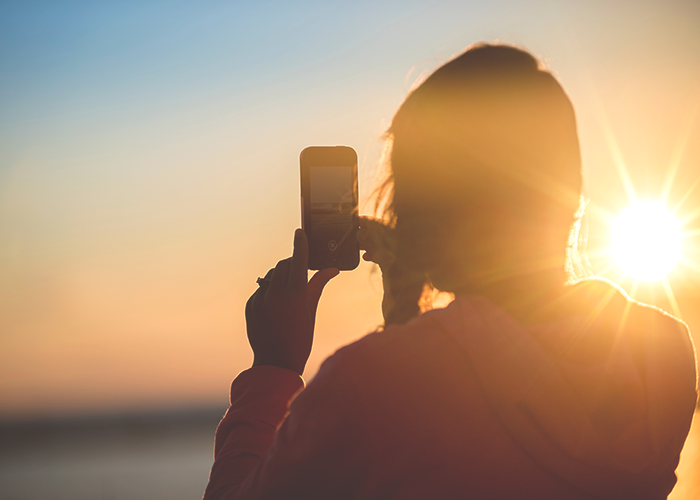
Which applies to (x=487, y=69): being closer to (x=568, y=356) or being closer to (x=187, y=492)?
(x=568, y=356)

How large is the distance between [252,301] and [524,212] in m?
0.64

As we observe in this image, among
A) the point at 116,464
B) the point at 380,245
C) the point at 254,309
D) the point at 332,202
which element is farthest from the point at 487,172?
the point at 116,464

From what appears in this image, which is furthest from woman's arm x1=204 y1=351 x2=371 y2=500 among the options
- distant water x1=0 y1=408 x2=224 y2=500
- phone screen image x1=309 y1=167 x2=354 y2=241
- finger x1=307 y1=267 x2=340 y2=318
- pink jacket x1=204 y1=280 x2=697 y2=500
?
distant water x1=0 y1=408 x2=224 y2=500

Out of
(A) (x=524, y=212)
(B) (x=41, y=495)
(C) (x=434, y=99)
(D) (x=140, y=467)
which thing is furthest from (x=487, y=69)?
(D) (x=140, y=467)

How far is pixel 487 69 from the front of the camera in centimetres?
90

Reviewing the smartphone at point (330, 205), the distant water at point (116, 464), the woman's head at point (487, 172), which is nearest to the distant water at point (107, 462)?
the distant water at point (116, 464)

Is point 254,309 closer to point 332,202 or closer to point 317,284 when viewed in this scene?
point 317,284

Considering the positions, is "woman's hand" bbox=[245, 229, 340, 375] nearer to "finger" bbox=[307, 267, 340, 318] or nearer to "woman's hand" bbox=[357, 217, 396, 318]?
"finger" bbox=[307, 267, 340, 318]

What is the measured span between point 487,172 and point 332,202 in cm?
73

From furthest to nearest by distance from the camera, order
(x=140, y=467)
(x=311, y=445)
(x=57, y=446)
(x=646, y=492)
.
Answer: (x=57, y=446), (x=140, y=467), (x=646, y=492), (x=311, y=445)

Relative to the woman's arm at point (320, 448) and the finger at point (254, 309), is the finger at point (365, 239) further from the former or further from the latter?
the woman's arm at point (320, 448)

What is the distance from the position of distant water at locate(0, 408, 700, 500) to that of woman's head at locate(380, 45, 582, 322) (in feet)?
14.2

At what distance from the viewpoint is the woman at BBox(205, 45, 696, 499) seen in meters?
0.72

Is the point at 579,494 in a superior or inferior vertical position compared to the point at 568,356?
inferior
